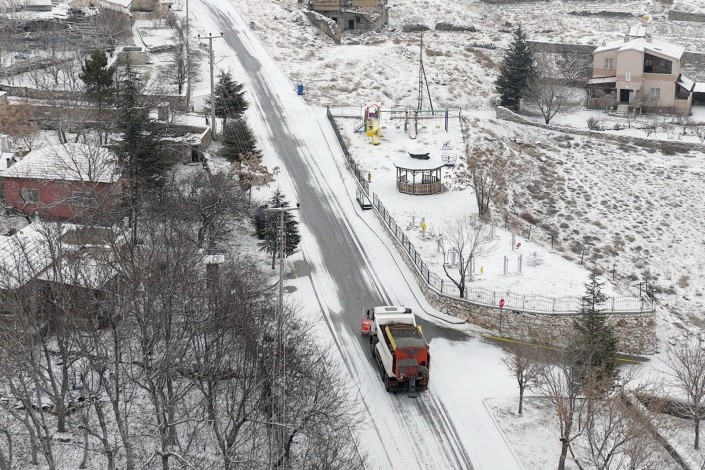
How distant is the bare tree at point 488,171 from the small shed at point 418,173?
7.77ft

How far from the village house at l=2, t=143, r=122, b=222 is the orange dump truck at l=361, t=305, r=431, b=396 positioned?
16395 millimetres

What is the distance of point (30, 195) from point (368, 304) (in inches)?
803

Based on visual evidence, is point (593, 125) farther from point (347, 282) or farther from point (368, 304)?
point (368, 304)

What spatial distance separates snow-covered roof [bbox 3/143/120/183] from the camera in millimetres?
45531

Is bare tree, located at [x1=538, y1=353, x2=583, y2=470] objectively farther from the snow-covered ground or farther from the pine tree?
the pine tree

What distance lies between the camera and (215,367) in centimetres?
2795

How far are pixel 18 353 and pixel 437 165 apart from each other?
3247 centimetres

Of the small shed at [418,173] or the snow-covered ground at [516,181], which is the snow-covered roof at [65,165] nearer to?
the snow-covered ground at [516,181]

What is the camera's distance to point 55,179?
1822 inches

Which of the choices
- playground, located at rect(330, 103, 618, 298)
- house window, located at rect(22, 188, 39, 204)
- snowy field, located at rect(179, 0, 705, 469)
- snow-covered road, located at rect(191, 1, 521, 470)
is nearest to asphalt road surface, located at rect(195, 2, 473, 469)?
snow-covered road, located at rect(191, 1, 521, 470)

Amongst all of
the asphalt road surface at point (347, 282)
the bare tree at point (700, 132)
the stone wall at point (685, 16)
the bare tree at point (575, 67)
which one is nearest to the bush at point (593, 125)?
the bare tree at point (700, 132)

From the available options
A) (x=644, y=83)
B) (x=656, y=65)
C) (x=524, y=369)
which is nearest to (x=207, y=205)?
(x=524, y=369)

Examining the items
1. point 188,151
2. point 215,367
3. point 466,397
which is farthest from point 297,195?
point 215,367

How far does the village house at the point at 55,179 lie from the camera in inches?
1756
